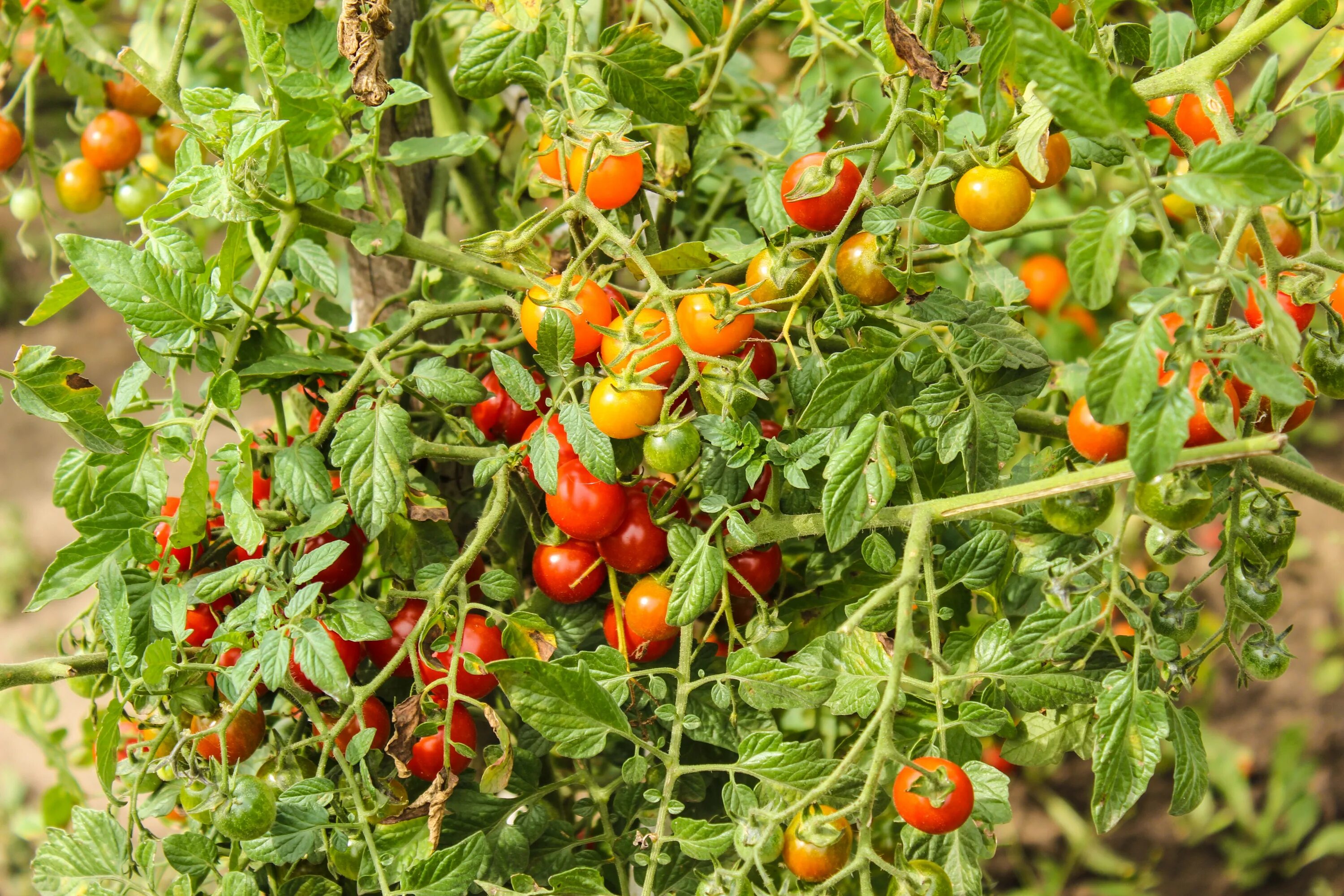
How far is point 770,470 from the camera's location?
0.61 metres

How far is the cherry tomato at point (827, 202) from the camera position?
1.79ft

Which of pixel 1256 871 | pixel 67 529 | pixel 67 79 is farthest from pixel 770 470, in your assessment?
pixel 67 529

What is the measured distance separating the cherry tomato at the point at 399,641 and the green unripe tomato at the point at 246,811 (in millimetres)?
118

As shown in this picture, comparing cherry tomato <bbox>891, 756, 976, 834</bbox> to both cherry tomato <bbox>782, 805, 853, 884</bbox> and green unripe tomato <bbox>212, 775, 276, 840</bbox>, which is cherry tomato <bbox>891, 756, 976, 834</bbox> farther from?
green unripe tomato <bbox>212, 775, 276, 840</bbox>

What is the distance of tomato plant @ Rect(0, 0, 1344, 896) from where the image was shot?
0.48 m

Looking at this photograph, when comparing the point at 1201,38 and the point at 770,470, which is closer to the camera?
the point at 770,470

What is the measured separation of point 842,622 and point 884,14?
0.35 m

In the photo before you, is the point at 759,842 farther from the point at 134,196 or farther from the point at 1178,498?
the point at 134,196

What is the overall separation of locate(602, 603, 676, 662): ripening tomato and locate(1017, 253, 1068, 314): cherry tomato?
838 mm

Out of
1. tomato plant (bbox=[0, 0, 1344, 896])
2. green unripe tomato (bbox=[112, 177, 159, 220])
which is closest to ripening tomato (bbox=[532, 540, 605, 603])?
tomato plant (bbox=[0, 0, 1344, 896])

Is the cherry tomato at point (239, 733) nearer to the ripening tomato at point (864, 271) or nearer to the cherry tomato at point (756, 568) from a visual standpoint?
the cherry tomato at point (756, 568)

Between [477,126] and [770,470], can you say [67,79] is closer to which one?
[477,126]

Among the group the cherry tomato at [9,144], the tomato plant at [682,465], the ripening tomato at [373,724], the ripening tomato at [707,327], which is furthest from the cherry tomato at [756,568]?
the cherry tomato at [9,144]

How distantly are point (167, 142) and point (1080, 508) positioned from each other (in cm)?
91
